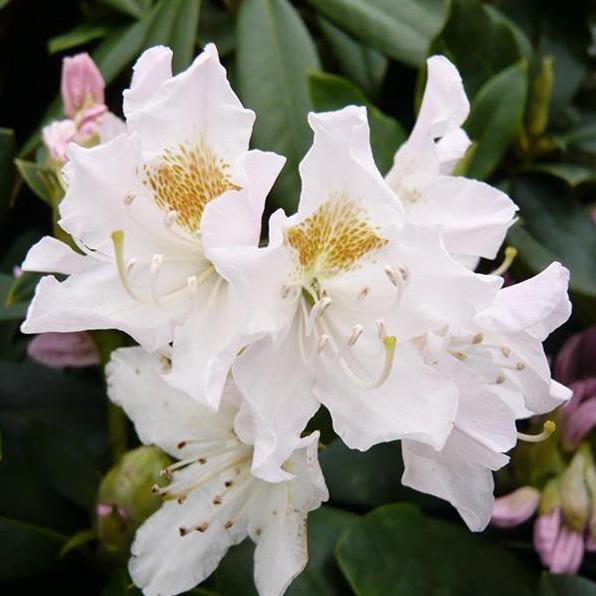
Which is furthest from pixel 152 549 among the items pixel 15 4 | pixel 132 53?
pixel 15 4

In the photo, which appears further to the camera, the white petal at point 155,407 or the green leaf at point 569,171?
the green leaf at point 569,171

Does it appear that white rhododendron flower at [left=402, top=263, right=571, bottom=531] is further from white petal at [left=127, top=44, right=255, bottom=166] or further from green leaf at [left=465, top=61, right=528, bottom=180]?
green leaf at [left=465, top=61, right=528, bottom=180]

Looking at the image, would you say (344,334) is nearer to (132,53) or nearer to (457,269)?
(457,269)

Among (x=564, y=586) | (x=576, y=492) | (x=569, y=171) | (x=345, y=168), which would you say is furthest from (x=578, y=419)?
(x=345, y=168)

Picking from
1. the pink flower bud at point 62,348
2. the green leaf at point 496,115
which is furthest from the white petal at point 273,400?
the green leaf at point 496,115

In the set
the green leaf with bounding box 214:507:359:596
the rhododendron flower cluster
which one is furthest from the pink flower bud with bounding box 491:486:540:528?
the rhododendron flower cluster

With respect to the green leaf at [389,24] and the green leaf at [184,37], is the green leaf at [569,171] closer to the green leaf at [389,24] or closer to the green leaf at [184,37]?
the green leaf at [389,24]
